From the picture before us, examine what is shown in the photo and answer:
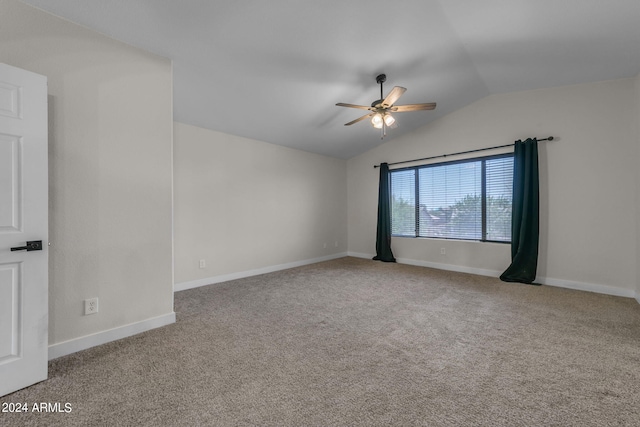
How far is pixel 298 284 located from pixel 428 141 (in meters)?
3.58

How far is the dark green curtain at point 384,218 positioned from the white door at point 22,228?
4.93 metres

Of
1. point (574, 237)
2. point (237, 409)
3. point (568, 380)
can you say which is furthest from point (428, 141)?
point (237, 409)

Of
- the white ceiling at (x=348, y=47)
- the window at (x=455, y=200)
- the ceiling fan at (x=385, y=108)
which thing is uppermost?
the white ceiling at (x=348, y=47)

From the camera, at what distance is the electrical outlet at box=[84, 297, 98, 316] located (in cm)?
212

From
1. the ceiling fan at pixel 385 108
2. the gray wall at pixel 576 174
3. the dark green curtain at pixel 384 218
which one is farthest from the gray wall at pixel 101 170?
the gray wall at pixel 576 174

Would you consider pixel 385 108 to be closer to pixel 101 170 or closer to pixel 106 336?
pixel 101 170

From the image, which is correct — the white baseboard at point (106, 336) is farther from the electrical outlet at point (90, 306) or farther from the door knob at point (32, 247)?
the door knob at point (32, 247)

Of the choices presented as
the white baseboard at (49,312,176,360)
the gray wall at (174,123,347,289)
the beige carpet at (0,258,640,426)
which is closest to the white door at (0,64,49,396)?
the beige carpet at (0,258,640,426)

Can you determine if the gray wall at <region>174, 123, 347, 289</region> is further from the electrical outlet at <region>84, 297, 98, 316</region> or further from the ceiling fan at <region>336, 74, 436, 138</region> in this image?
the ceiling fan at <region>336, 74, 436, 138</region>

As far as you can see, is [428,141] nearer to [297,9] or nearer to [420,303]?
[420,303]

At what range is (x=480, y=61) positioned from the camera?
3334 millimetres

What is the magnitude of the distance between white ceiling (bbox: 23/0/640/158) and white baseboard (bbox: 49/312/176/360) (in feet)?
8.04

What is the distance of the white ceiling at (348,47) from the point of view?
7.22 feet

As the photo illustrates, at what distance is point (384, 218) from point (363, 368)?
13.2ft
